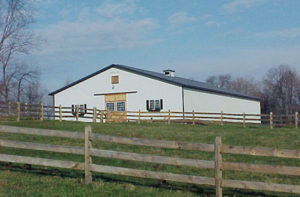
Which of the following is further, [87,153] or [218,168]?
[87,153]

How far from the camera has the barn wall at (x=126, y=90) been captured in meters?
30.0

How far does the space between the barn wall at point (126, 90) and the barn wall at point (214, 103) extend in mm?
1382

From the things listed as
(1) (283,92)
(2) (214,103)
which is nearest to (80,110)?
(2) (214,103)

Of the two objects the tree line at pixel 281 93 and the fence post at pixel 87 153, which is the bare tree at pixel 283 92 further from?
the fence post at pixel 87 153

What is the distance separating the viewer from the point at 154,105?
1200 inches

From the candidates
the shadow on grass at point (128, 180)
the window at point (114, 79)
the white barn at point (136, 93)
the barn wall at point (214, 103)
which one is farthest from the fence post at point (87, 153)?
the window at point (114, 79)

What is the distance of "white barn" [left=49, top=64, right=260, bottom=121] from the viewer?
30.1 metres

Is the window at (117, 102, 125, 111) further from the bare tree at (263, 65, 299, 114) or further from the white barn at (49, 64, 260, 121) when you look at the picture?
the bare tree at (263, 65, 299, 114)

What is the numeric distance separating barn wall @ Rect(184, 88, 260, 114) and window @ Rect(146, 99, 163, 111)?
215 cm

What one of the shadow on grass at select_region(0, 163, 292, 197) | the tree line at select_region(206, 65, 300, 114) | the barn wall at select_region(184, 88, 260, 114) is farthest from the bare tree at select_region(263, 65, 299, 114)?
the shadow on grass at select_region(0, 163, 292, 197)

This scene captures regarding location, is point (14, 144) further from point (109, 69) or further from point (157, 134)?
point (109, 69)

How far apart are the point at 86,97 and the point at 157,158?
89.9 ft

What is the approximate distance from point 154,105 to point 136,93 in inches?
85.6

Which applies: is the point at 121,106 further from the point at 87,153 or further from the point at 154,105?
the point at 87,153
